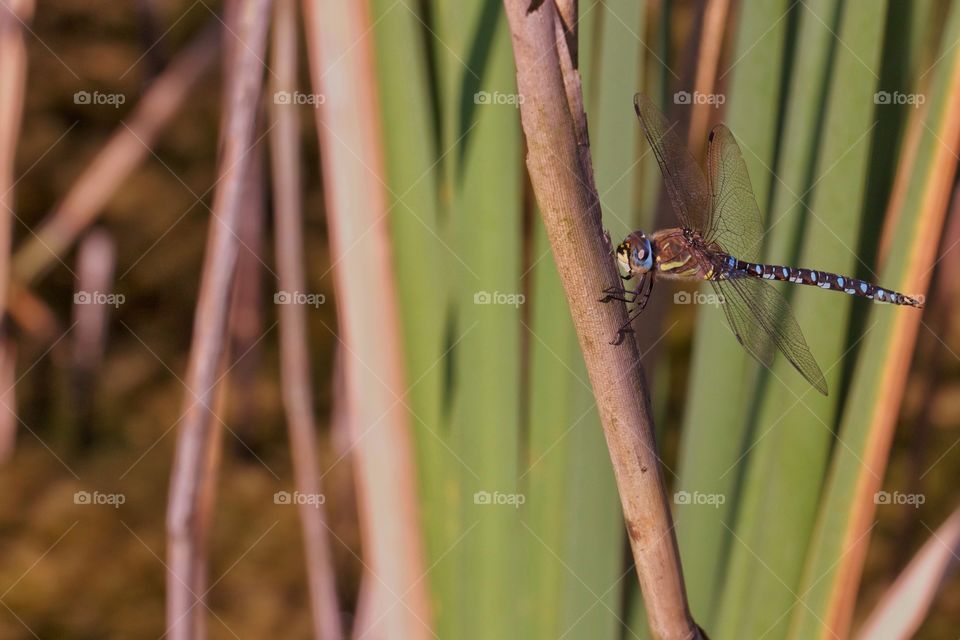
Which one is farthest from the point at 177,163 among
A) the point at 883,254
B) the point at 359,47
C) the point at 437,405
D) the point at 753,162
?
the point at 883,254

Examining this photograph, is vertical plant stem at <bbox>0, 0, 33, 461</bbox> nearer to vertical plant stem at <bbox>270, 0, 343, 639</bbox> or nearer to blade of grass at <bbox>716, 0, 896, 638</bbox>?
vertical plant stem at <bbox>270, 0, 343, 639</bbox>

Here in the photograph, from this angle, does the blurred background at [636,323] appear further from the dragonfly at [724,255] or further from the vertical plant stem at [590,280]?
the vertical plant stem at [590,280]

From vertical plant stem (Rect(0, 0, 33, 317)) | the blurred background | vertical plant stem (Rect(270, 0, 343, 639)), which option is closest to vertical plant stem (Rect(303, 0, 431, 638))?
the blurred background

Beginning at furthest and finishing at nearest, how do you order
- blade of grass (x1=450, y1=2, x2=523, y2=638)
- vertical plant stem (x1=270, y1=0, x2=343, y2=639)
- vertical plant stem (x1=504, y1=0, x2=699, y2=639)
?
vertical plant stem (x1=270, y1=0, x2=343, y2=639) → blade of grass (x1=450, y1=2, x2=523, y2=638) → vertical plant stem (x1=504, y1=0, x2=699, y2=639)

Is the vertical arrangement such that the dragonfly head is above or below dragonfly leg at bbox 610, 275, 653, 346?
above

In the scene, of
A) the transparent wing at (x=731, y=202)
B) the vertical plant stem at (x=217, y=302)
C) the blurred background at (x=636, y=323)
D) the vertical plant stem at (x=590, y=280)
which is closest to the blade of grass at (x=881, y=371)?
the blurred background at (x=636, y=323)
